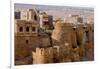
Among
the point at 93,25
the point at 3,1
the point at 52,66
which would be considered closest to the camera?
the point at 3,1

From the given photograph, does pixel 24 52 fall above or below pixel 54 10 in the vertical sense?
below

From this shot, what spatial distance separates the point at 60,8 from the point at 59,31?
10.1 inches

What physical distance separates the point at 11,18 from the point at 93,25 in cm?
95

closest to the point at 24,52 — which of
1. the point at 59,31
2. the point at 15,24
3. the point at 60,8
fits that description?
the point at 15,24

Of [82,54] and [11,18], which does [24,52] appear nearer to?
[11,18]

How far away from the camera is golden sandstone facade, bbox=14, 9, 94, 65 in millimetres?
1952

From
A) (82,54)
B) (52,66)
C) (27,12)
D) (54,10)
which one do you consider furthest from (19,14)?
(82,54)

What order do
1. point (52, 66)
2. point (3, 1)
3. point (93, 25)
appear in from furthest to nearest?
point (93, 25) < point (52, 66) < point (3, 1)

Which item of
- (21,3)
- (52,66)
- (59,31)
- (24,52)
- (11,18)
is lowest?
(52,66)

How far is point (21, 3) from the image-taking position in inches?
76.9

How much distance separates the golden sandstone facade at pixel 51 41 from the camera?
1.95 metres

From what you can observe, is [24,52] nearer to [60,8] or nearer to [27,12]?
[27,12]

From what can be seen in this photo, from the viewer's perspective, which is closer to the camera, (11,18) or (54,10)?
(11,18)

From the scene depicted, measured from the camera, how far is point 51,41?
2049 millimetres
